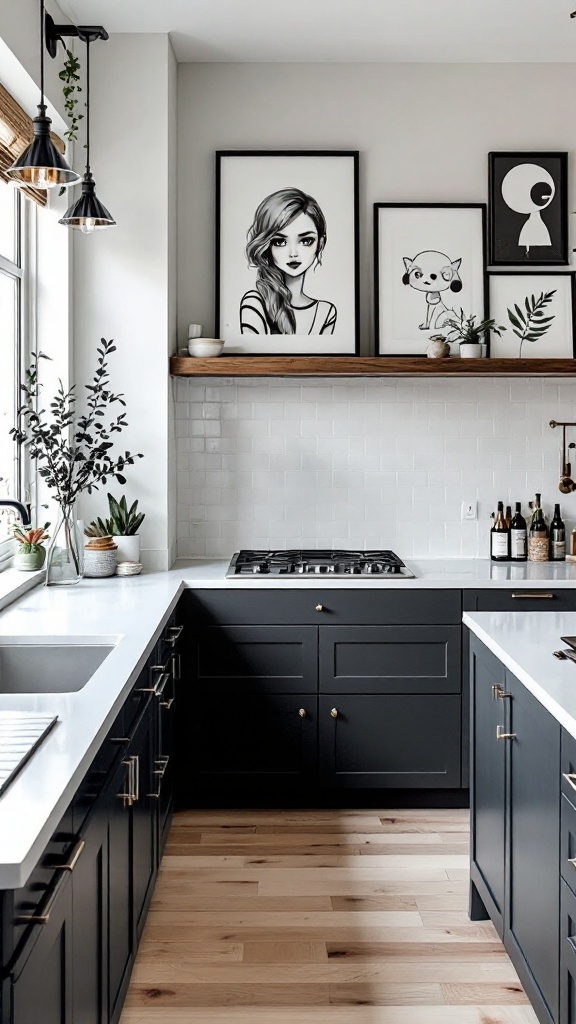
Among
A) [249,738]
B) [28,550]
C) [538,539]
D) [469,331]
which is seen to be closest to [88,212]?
[28,550]

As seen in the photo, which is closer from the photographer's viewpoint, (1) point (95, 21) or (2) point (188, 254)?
(1) point (95, 21)

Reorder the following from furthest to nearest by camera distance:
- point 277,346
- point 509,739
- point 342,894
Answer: point 277,346 < point 342,894 < point 509,739

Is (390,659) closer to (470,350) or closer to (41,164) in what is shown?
(470,350)

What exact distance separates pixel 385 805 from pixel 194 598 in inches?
44.6

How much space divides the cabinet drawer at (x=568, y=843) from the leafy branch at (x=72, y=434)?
2.15 meters

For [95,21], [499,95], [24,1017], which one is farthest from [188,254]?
[24,1017]

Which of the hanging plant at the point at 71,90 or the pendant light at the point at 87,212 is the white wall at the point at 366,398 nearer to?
the hanging plant at the point at 71,90

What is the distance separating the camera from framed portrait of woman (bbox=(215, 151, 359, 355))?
13.4ft

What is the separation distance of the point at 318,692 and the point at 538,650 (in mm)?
1466

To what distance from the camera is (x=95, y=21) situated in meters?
3.66

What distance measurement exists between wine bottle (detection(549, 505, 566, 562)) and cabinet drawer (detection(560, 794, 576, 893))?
2.37 metres

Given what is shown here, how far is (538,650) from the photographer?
7.76 feet

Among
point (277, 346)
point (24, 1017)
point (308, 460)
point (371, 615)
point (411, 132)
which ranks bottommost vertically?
point (24, 1017)

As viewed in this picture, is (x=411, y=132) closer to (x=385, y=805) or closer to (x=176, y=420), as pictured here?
(x=176, y=420)
